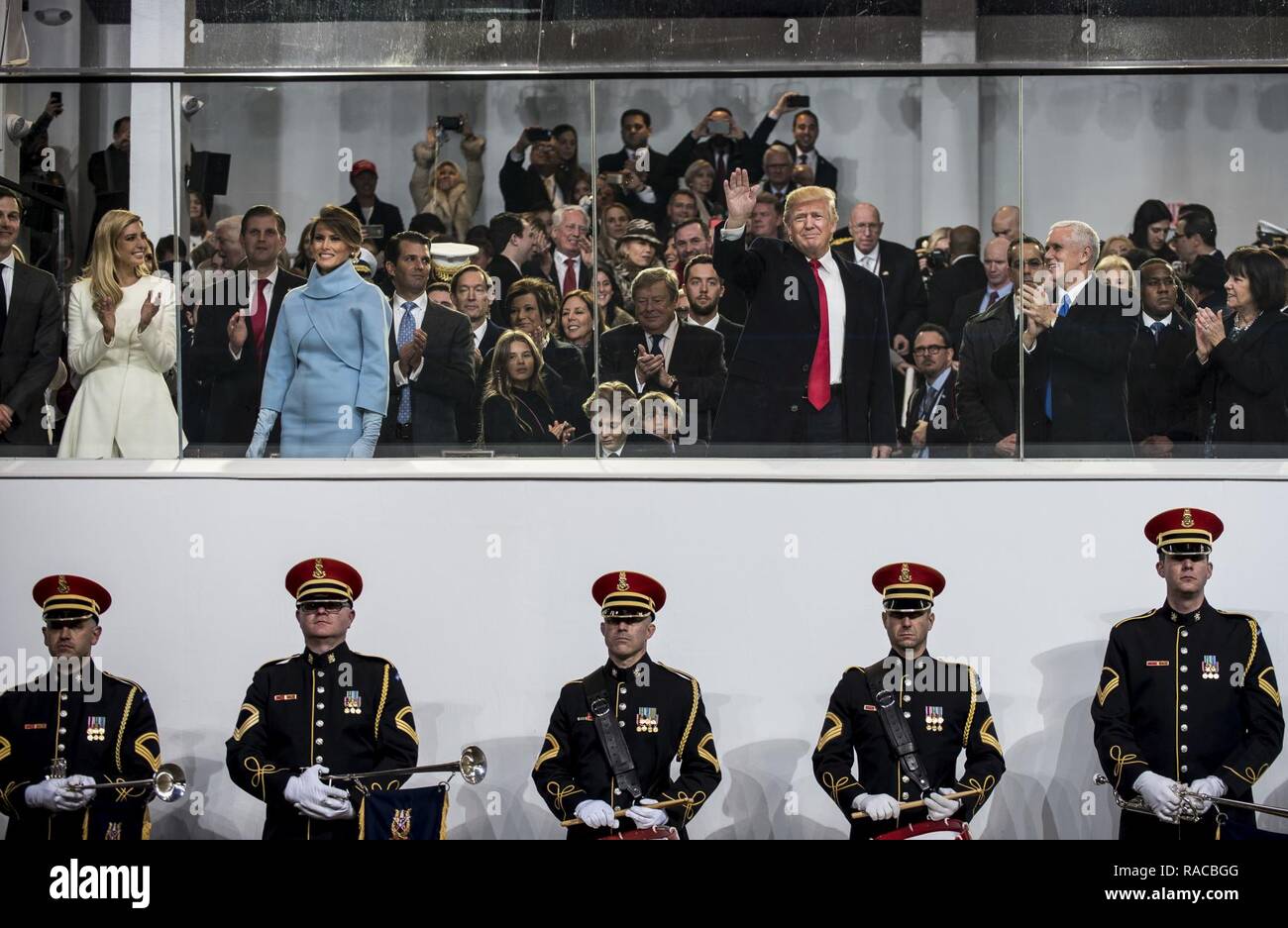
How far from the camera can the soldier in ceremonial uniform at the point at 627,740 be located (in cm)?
634

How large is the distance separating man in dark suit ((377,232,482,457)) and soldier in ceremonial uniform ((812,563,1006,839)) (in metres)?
1.79

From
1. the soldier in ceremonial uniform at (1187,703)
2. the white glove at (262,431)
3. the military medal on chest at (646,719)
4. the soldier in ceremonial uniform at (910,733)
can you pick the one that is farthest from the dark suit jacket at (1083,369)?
the white glove at (262,431)

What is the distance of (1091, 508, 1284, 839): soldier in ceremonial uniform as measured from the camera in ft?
20.7

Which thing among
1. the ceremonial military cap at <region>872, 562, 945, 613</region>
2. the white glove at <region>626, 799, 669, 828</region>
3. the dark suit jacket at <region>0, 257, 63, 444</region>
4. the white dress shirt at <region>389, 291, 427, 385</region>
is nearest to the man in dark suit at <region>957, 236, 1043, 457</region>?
the ceremonial military cap at <region>872, 562, 945, 613</region>

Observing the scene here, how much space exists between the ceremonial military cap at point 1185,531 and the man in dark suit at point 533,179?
8.20 ft

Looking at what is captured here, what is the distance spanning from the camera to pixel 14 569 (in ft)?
22.8

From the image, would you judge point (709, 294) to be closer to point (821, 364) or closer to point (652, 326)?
point (652, 326)

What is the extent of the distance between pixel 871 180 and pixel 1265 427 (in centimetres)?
174

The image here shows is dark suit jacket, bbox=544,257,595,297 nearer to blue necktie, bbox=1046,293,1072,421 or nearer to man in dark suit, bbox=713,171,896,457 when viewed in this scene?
man in dark suit, bbox=713,171,896,457
